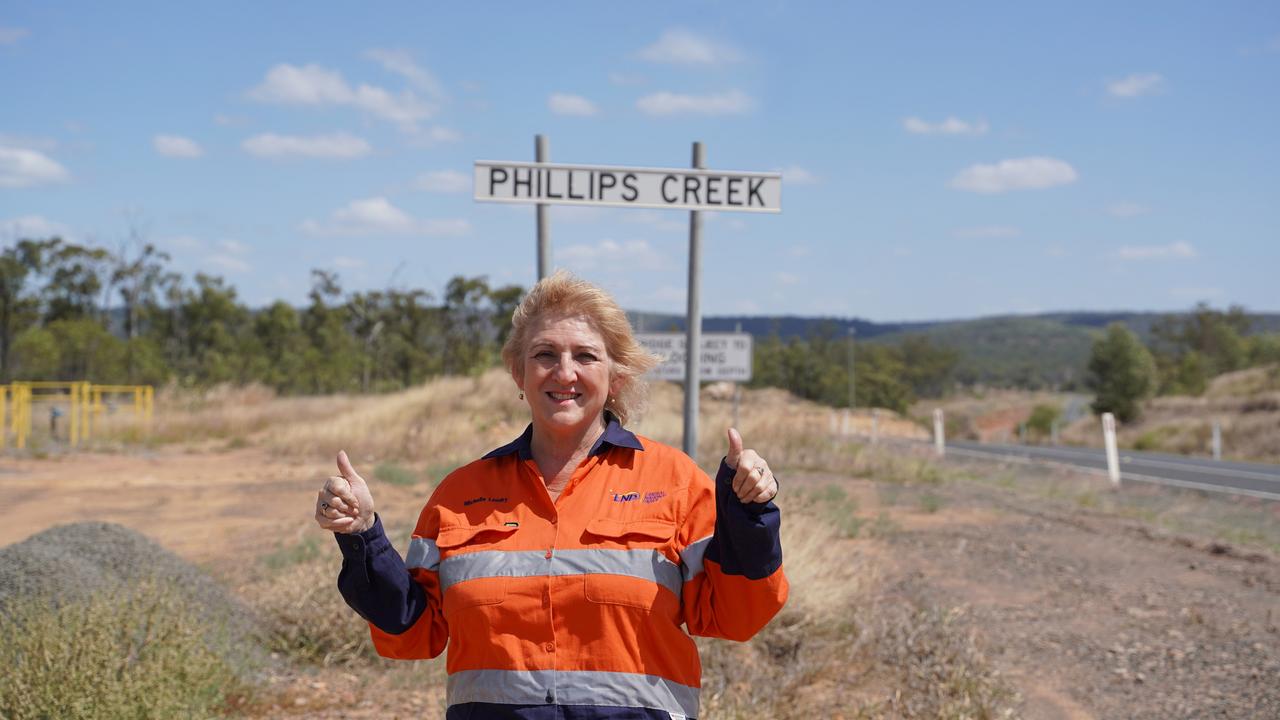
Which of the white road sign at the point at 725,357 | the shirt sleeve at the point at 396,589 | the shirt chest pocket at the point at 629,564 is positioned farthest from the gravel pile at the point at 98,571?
the white road sign at the point at 725,357

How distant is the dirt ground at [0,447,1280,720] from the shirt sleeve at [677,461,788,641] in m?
2.63

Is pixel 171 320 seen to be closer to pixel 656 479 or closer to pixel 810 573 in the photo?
pixel 810 573

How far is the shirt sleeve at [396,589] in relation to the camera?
2.38 m

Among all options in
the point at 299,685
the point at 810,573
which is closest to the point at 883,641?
the point at 810,573

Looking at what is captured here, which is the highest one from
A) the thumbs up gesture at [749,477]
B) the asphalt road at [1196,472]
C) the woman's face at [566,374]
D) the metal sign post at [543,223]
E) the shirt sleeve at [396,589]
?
the metal sign post at [543,223]

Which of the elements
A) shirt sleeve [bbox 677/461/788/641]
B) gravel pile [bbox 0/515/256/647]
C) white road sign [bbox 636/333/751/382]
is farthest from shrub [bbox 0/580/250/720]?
white road sign [bbox 636/333/751/382]

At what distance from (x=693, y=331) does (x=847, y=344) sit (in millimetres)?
57819

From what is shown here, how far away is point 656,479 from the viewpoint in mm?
2459

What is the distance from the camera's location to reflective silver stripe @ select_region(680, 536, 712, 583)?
7.82 feet

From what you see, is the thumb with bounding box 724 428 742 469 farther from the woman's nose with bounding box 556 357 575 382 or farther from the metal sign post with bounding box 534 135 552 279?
the metal sign post with bounding box 534 135 552 279

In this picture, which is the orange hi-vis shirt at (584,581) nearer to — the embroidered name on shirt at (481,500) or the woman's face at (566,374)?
the embroidered name on shirt at (481,500)

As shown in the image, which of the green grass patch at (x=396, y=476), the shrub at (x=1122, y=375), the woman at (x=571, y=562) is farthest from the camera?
the shrub at (x=1122, y=375)

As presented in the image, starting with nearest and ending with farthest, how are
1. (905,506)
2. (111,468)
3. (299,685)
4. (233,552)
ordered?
(299,685) < (233,552) < (905,506) < (111,468)

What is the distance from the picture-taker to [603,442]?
2.51 metres
